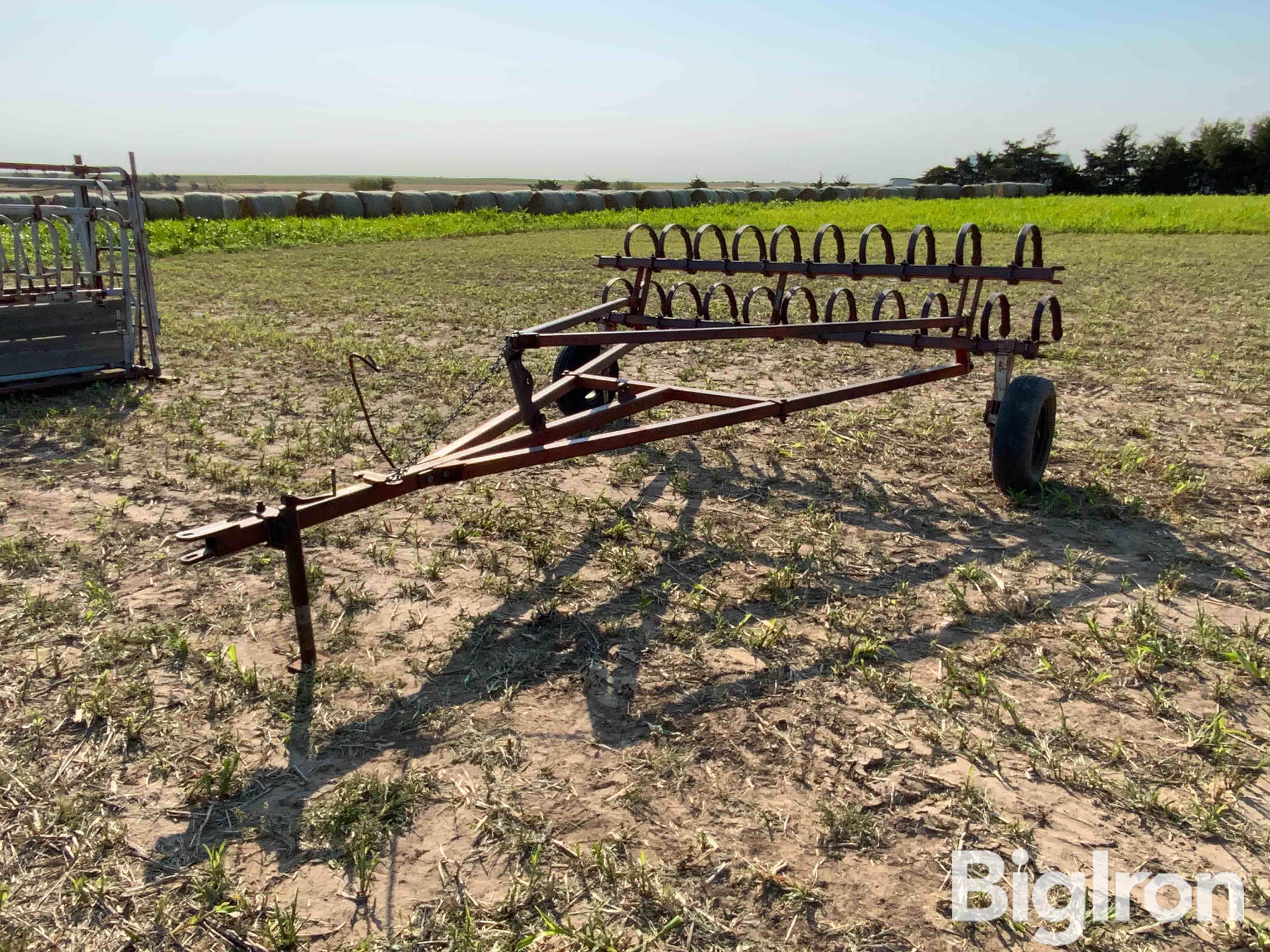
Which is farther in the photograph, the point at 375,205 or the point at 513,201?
the point at 513,201

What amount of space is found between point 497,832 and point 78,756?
1.35 m

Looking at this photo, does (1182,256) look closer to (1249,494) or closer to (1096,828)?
(1249,494)

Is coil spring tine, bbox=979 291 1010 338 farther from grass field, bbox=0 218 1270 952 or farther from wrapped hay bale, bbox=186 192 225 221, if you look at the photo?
wrapped hay bale, bbox=186 192 225 221

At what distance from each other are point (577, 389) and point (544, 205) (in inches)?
1026

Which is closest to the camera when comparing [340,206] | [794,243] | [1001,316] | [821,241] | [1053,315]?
[1053,315]

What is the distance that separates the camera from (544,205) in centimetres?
3078

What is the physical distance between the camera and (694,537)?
4559mm

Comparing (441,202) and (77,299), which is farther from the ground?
(441,202)

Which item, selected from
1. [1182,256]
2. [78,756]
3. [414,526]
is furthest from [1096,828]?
[1182,256]

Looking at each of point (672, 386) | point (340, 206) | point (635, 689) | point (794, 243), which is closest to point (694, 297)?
point (794, 243)

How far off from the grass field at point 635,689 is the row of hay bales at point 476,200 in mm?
15077

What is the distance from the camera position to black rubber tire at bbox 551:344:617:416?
244 inches

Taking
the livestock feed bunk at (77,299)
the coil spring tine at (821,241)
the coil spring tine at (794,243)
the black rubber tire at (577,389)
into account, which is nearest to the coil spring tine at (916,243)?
the coil spring tine at (821,241)

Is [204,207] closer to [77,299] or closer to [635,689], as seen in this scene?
[77,299]
